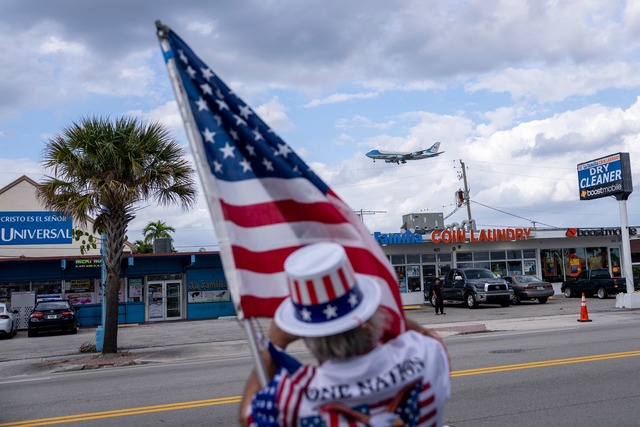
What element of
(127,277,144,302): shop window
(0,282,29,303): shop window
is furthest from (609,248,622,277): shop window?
(0,282,29,303): shop window

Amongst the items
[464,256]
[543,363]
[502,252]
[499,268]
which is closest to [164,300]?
[464,256]

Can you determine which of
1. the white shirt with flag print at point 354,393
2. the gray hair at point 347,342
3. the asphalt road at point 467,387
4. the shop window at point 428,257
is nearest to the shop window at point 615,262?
the shop window at point 428,257

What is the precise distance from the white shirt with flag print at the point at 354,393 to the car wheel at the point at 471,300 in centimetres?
2966

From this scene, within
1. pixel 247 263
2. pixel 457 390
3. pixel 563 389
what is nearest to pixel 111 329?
pixel 457 390

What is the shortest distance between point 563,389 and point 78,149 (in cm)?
1320

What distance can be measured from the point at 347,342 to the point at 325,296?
167 millimetres

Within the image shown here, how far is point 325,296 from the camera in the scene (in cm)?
204

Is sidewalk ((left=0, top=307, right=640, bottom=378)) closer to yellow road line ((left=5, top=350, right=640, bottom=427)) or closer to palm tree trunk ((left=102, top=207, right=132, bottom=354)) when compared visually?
palm tree trunk ((left=102, top=207, right=132, bottom=354))

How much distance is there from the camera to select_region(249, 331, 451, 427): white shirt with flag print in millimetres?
2055

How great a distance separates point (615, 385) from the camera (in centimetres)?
875

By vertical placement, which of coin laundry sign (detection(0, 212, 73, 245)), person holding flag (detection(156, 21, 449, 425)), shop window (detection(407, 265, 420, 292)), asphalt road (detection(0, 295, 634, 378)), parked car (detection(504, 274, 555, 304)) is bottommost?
asphalt road (detection(0, 295, 634, 378))

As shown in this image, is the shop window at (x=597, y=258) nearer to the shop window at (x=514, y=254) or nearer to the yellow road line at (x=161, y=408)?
the shop window at (x=514, y=254)

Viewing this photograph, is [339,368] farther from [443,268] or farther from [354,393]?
[443,268]

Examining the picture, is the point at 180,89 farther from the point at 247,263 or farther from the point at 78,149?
the point at 78,149
